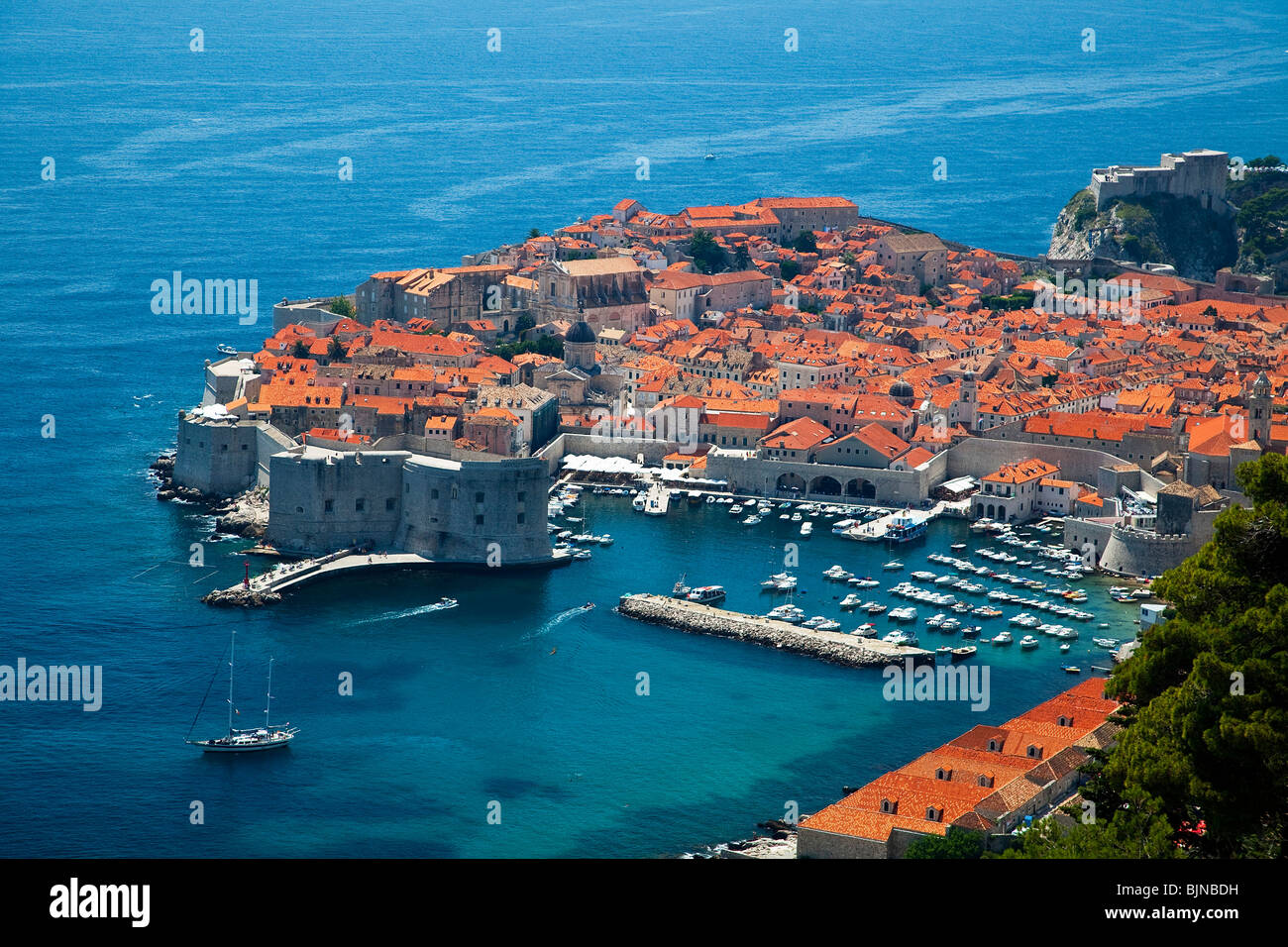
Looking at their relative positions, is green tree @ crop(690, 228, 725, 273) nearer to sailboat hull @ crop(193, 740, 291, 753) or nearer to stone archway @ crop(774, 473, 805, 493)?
stone archway @ crop(774, 473, 805, 493)

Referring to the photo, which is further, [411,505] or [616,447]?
[616,447]

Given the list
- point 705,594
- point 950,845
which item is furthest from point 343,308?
point 950,845

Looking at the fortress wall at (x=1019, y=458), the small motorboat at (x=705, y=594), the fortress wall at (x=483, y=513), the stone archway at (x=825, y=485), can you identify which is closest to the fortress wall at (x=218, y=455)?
the fortress wall at (x=483, y=513)

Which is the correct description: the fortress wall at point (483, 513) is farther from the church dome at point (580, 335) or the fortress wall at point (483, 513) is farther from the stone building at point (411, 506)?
the church dome at point (580, 335)

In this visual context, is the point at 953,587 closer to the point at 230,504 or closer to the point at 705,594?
the point at 705,594

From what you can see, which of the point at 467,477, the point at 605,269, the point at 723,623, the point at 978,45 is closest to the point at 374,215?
the point at 605,269

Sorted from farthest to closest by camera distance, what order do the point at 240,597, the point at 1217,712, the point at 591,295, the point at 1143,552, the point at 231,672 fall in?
the point at 591,295 → the point at 1143,552 → the point at 240,597 → the point at 231,672 → the point at 1217,712
